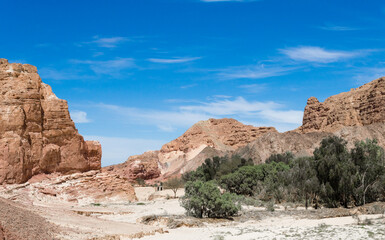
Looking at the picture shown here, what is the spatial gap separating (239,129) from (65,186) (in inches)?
3016

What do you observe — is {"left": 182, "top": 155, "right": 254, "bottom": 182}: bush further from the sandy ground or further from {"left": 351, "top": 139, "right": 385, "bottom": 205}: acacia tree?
the sandy ground

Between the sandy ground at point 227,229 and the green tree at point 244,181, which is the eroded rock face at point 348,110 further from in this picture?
the sandy ground at point 227,229

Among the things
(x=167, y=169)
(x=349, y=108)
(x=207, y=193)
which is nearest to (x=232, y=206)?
(x=207, y=193)

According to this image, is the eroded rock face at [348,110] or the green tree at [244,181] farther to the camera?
the eroded rock face at [348,110]

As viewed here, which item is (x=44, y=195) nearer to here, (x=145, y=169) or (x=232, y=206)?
(x=232, y=206)

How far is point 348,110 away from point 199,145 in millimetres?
33909

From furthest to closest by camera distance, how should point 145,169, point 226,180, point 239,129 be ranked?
point 239,129, point 145,169, point 226,180

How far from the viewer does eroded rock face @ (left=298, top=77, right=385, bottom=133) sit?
8656 centimetres

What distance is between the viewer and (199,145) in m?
89.2

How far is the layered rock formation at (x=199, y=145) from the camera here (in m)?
81.1

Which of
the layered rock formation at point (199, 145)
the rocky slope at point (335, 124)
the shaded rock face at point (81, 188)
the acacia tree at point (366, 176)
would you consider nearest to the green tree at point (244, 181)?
the shaded rock face at point (81, 188)

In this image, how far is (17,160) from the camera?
2562 centimetres

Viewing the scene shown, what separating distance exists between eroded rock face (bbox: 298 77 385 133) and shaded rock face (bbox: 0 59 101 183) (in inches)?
2771

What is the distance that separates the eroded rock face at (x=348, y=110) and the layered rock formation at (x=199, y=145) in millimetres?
11477
